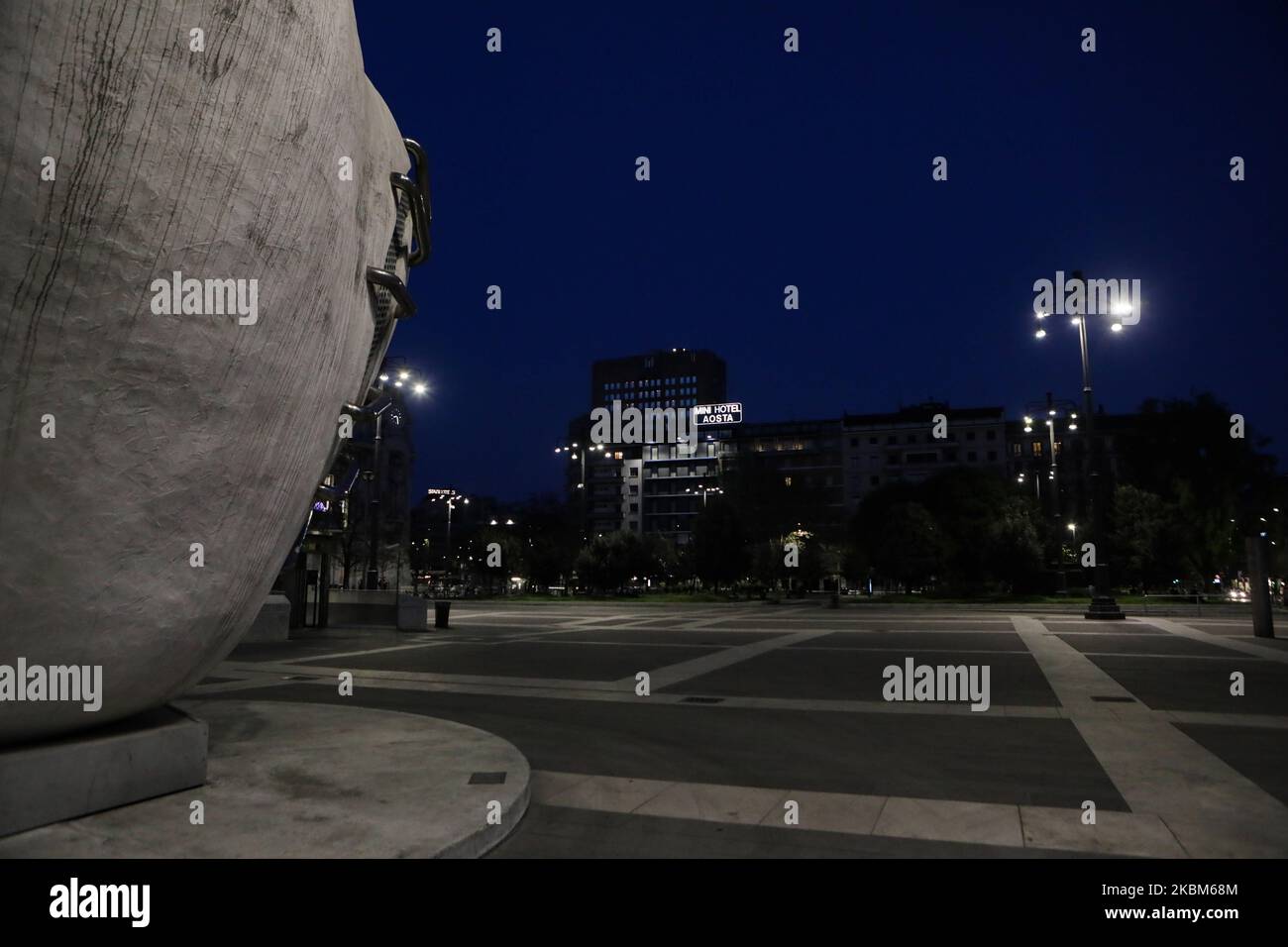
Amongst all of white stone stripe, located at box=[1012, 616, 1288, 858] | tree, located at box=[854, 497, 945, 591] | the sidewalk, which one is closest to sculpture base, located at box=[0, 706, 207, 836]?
the sidewalk

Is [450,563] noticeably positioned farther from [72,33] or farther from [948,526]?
[72,33]

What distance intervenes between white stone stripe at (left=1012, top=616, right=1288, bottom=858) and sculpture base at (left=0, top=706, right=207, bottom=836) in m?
6.85

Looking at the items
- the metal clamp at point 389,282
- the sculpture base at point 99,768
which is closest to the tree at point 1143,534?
the metal clamp at point 389,282

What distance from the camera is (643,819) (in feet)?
18.4

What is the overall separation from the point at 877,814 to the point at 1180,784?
112 inches

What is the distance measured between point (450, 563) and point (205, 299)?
327 feet

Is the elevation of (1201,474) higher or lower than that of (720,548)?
higher

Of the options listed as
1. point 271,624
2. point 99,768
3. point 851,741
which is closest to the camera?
point 99,768

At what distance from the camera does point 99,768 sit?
5184 mm

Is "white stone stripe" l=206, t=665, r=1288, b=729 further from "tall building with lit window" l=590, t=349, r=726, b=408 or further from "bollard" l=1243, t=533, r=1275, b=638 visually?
"tall building with lit window" l=590, t=349, r=726, b=408

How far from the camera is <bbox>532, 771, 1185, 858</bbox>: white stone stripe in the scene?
Result: 508 centimetres

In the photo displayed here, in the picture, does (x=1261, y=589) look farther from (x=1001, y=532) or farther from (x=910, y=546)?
(x=910, y=546)

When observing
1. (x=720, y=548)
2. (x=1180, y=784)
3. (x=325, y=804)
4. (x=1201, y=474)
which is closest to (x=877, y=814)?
(x=1180, y=784)
